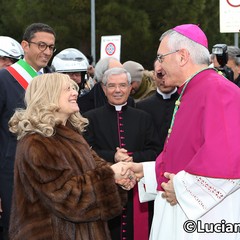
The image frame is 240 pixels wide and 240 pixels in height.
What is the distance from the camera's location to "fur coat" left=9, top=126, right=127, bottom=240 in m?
3.93

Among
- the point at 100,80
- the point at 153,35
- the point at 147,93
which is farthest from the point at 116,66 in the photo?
the point at 153,35

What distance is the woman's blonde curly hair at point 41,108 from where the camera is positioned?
405 centimetres

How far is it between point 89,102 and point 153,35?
1101 inches

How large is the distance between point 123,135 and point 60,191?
5.89 feet

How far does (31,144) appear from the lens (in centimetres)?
397

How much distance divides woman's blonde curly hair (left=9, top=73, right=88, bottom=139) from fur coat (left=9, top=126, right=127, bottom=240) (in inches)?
2.7

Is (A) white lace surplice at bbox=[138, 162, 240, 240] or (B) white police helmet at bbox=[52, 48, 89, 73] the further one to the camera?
(B) white police helmet at bbox=[52, 48, 89, 73]

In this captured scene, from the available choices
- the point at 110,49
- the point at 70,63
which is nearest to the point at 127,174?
the point at 70,63

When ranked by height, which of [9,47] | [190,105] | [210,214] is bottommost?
[210,214]

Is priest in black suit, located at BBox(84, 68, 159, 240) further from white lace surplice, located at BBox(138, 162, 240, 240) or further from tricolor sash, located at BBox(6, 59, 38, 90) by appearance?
white lace surplice, located at BBox(138, 162, 240, 240)

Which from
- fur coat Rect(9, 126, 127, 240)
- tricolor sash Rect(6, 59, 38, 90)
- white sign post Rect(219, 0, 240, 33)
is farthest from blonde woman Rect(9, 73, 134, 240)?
white sign post Rect(219, 0, 240, 33)

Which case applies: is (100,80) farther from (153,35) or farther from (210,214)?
(153,35)

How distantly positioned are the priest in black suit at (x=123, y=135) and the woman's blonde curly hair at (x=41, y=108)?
1.41 metres

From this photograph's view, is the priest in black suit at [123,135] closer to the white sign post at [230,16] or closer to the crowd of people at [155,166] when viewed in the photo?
the crowd of people at [155,166]
